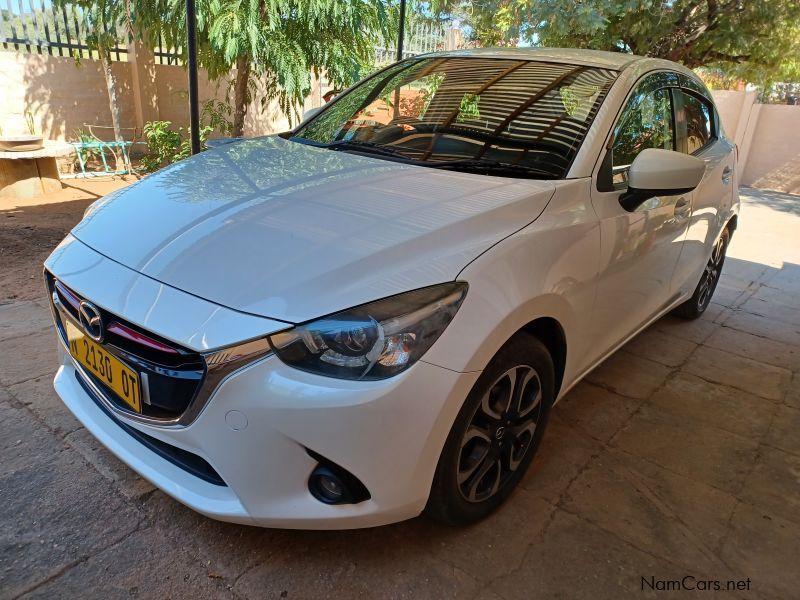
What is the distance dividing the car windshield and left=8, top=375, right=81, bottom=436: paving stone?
5.47 ft

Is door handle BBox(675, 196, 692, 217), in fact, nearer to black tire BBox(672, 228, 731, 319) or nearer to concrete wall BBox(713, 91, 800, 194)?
Answer: black tire BBox(672, 228, 731, 319)

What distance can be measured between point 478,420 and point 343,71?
516cm

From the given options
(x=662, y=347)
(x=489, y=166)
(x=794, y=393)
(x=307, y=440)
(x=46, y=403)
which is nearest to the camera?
(x=307, y=440)

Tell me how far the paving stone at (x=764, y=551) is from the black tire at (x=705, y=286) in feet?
6.53

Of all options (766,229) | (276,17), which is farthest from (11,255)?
(766,229)

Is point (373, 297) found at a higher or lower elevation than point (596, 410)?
higher

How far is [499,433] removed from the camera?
1946 millimetres

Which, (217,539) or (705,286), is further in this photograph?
(705,286)

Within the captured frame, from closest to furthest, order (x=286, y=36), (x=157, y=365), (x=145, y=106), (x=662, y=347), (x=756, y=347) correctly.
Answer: (x=157, y=365) < (x=662, y=347) < (x=756, y=347) < (x=286, y=36) < (x=145, y=106)

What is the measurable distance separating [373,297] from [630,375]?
227 cm

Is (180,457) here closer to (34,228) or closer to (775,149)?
(34,228)

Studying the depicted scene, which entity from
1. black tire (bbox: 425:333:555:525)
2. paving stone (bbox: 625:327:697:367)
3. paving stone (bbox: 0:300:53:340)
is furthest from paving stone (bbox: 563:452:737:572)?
paving stone (bbox: 0:300:53:340)

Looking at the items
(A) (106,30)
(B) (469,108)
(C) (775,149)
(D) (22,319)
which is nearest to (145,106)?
(A) (106,30)

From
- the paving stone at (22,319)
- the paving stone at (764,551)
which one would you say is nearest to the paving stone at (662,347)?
the paving stone at (764,551)
